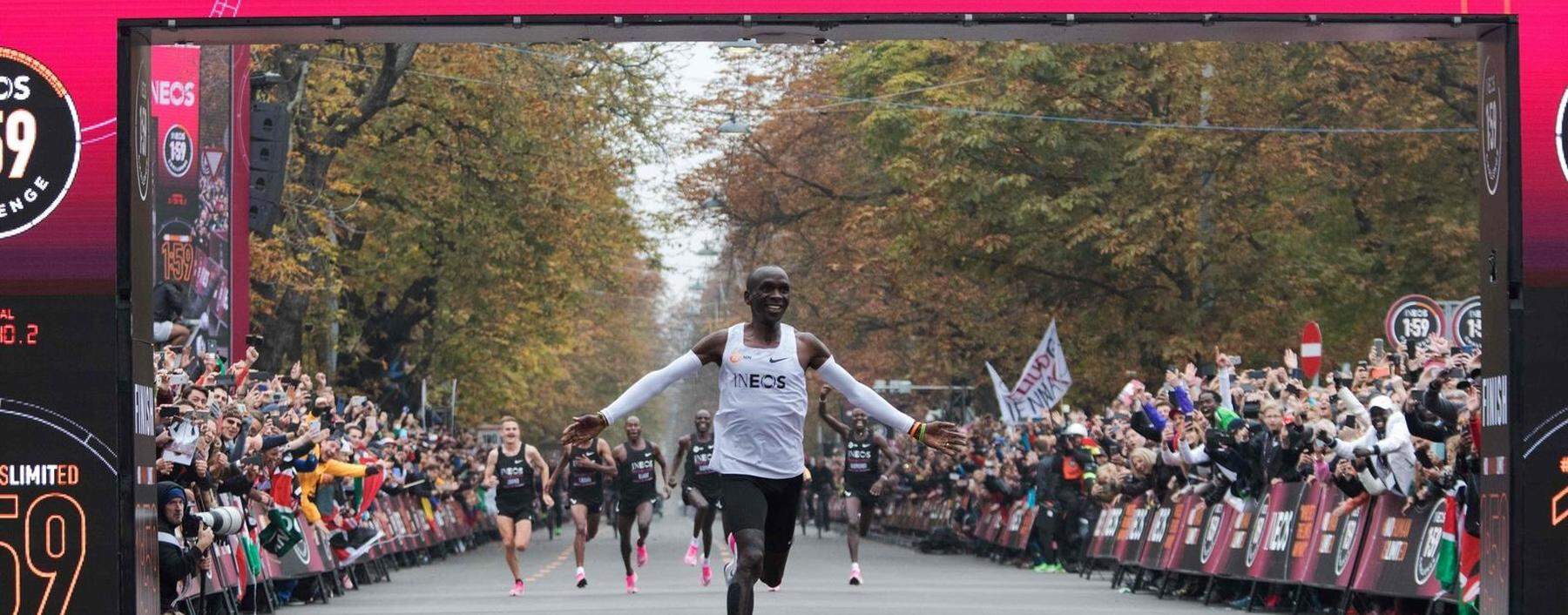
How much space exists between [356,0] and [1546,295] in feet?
20.6

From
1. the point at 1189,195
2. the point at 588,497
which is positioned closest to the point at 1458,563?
the point at 588,497

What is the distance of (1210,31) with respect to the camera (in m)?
13.4

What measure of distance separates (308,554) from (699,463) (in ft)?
16.6

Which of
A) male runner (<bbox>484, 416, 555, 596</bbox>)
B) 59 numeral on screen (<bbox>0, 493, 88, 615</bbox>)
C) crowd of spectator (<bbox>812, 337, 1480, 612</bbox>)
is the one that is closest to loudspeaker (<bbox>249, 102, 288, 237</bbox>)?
male runner (<bbox>484, 416, 555, 596</bbox>)

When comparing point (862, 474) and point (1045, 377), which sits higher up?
point (1045, 377)

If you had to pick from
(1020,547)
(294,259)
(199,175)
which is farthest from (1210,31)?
(294,259)

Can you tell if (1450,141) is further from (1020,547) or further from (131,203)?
(131,203)

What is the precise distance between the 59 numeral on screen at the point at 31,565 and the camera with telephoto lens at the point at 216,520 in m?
3.79

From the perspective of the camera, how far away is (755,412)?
12.4 m

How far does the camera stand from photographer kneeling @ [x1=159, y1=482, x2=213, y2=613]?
16.2 meters

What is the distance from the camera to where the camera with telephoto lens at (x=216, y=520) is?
56.4 feet

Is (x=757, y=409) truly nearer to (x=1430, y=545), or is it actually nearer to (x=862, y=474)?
(x=1430, y=545)

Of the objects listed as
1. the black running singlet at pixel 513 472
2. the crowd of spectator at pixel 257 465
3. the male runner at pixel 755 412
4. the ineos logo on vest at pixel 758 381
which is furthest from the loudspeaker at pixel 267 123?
the ineos logo on vest at pixel 758 381

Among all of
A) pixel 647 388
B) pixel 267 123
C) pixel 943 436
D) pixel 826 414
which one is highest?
pixel 267 123
